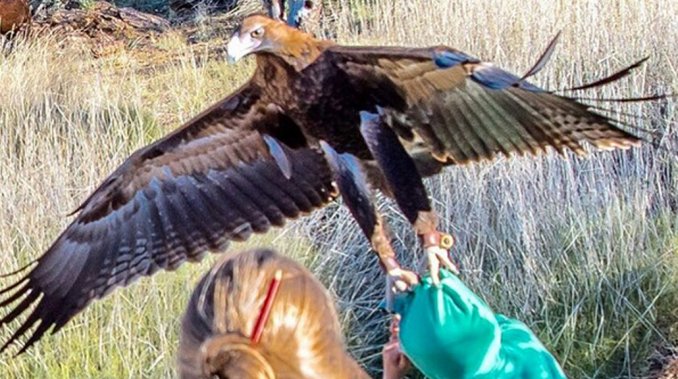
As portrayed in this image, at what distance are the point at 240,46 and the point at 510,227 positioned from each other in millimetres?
1547

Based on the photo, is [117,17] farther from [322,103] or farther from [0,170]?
[322,103]

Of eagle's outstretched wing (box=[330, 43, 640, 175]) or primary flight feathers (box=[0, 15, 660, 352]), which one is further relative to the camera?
primary flight feathers (box=[0, 15, 660, 352])

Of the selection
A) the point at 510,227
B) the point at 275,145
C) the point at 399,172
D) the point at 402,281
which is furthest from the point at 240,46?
the point at 510,227

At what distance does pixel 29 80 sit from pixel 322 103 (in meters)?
3.86

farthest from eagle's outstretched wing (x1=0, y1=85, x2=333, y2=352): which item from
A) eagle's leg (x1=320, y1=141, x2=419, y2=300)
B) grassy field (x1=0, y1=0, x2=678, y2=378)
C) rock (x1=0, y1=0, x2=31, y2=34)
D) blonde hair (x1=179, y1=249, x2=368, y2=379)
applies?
rock (x1=0, y1=0, x2=31, y2=34)

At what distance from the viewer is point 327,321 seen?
70.5 inches

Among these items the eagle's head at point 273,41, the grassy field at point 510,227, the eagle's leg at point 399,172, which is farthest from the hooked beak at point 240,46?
the grassy field at point 510,227

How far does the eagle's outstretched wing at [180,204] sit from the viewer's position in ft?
15.1

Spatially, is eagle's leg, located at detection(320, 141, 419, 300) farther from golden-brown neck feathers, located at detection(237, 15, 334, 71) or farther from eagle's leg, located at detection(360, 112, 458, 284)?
golden-brown neck feathers, located at detection(237, 15, 334, 71)

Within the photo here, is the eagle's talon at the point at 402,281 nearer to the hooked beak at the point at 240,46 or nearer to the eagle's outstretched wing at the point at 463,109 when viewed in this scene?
the eagle's outstretched wing at the point at 463,109

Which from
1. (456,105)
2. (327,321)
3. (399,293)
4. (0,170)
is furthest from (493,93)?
(0,170)

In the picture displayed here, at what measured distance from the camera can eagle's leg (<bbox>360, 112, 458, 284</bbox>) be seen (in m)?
3.88

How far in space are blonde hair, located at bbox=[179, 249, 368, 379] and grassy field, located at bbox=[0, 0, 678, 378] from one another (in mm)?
2687

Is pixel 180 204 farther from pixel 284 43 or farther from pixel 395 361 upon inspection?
pixel 395 361
